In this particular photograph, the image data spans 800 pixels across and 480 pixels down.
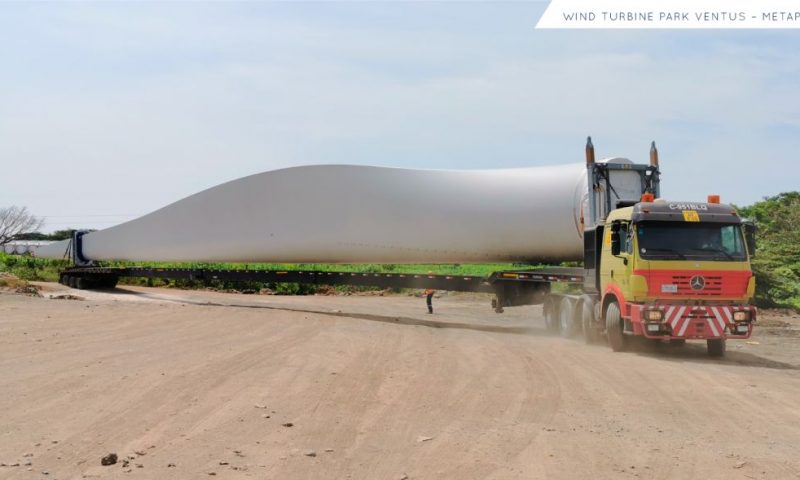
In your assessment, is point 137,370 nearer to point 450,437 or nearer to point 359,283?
point 450,437

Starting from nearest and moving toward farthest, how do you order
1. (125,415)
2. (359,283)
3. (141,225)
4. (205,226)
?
(125,415) → (359,283) → (205,226) → (141,225)

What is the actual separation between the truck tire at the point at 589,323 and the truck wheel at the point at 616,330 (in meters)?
1.05

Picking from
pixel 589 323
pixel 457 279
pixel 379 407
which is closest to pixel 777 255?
pixel 457 279

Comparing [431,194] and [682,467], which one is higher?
[431,194]

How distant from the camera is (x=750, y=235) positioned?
45.2 feet

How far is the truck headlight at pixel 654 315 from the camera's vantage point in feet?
43.8

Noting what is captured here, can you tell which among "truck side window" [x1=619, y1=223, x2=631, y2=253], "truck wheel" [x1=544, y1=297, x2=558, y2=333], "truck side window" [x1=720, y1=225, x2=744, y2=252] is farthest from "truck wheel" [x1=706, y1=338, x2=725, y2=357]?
"truck wheel" [x1=544, y1=297, x2=558, y2=333]

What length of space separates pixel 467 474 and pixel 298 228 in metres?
19.1

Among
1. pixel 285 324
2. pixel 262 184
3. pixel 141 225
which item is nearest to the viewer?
pixel 285 324

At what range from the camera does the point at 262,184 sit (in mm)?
25250

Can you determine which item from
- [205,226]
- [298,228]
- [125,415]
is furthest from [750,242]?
[205,226]

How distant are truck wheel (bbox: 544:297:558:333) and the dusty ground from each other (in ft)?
8.79

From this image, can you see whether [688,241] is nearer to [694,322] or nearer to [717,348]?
[694,322]

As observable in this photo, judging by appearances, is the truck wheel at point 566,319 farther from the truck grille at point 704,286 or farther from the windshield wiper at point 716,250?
the windshield wiper at point 716,250
